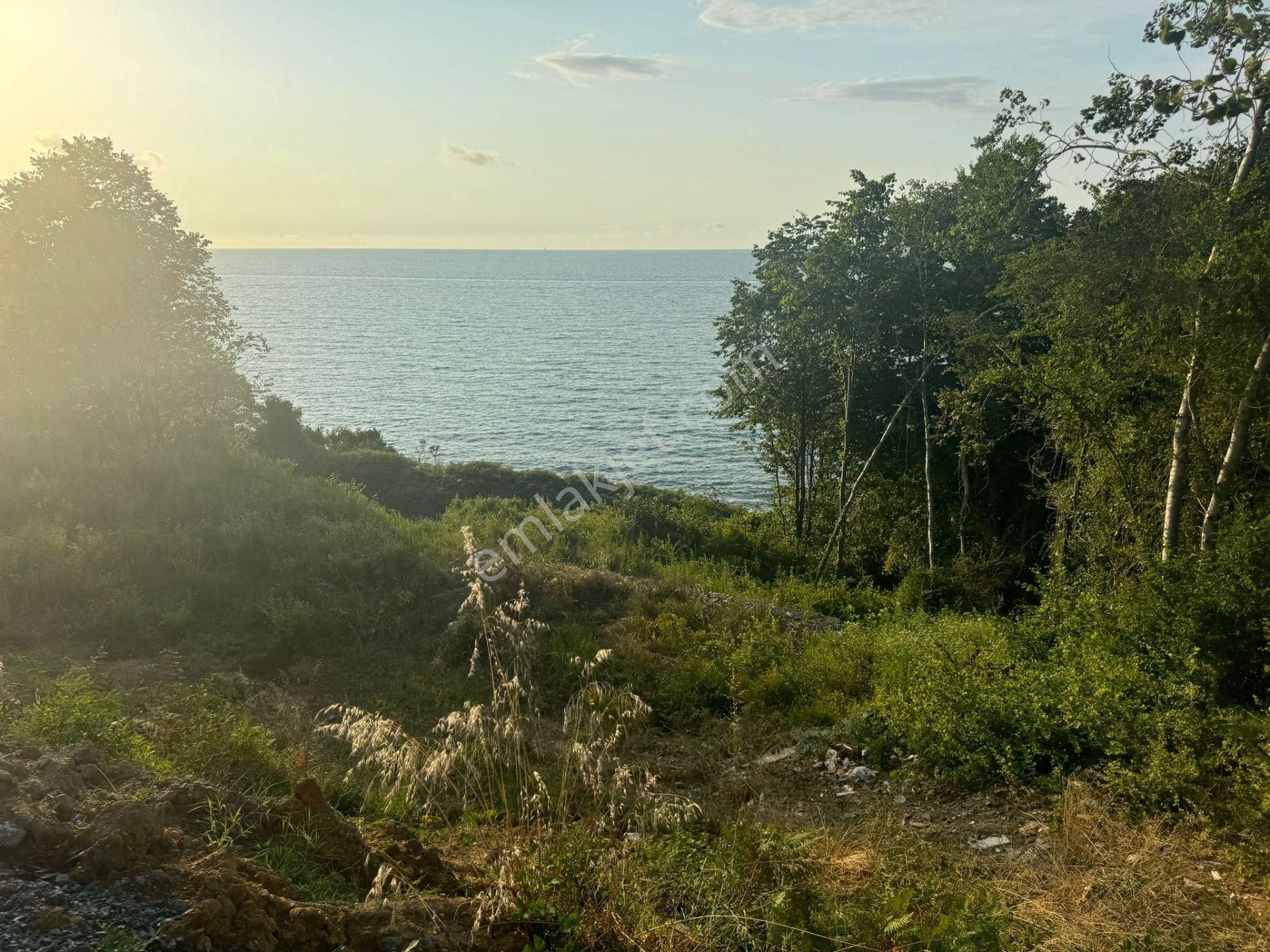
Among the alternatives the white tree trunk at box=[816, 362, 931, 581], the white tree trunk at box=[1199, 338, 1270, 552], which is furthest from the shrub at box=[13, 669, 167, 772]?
the white tree trunk at box=[816, 362, 931, 581]

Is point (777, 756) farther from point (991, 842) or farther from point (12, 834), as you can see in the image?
point (12, 834)

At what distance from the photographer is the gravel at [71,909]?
3250 mm

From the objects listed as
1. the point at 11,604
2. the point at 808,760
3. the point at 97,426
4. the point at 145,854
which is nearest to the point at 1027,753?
the point at 808,760

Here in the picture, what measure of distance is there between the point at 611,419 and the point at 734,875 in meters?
44.6

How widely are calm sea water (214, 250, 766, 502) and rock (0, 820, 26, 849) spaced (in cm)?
3177

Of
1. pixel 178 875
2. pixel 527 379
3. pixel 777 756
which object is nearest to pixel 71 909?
pixel 178 875

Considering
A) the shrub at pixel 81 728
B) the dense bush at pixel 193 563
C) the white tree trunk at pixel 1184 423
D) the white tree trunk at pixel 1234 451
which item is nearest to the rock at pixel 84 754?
the shrub at pixel 81 728

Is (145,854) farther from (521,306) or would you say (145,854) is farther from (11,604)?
(521,306)

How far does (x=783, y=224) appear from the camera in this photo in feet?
71.8

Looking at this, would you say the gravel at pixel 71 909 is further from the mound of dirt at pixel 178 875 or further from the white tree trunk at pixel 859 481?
the white tree trunk at pixel 859 481

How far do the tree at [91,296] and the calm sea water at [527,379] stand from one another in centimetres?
1913

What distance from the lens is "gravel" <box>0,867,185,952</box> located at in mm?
3250

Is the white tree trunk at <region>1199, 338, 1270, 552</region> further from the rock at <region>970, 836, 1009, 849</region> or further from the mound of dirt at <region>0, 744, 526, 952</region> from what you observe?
the mound of dirt at <region>0, 744, 526, 952</region>

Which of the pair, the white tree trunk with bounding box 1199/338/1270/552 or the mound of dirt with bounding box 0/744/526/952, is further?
the white tree trunk with bounding box 1199/338/1270/552
